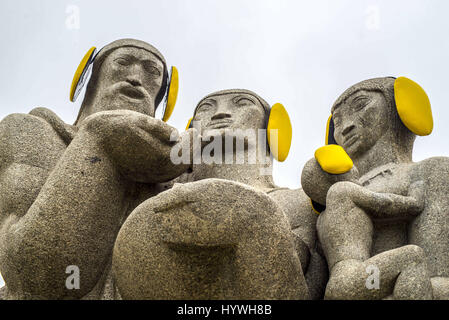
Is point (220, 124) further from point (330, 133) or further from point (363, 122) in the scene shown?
point (363, 122)

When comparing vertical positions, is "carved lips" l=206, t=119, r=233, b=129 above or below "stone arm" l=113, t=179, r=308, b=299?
above

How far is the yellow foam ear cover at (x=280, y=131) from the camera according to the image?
5.49 meters

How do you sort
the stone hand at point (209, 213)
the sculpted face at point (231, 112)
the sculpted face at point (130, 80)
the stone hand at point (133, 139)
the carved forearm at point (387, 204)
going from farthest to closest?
the sculpted face at point (231, 112) → the sculpted face at point (130, 80) → the carved forearm at point (387, 204) → the stone hand at point (133, 139) → the stone hand at point (209, 213)

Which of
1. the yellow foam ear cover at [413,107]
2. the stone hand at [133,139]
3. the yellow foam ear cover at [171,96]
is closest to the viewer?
the stone hand at [133,139]

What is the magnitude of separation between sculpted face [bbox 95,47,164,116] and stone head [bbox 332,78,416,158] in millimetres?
1987

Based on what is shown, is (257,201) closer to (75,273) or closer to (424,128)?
(75,273)

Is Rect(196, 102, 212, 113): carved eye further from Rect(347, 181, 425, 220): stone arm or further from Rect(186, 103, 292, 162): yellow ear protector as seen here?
Rect(347, 181, 425, 220): stone arm

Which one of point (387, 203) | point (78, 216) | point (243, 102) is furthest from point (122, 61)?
point (387, 203)

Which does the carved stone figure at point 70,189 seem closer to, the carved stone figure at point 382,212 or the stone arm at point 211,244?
the stone arm at point 211,244

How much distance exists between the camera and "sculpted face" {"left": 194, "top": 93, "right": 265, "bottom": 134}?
17.2ft

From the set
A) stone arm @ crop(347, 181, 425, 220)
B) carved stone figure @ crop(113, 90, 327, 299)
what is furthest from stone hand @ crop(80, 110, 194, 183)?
stone arm @ crop(347, 181, 425, 220)

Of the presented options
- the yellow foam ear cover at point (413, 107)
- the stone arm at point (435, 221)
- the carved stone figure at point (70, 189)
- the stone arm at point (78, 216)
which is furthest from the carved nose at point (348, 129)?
the stone arm at point (78, 216)

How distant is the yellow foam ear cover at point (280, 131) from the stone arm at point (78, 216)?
1.69m

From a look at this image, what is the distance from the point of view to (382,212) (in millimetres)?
4117
